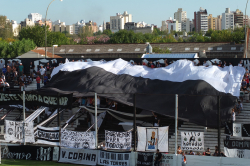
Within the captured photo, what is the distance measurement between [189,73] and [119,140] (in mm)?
9134

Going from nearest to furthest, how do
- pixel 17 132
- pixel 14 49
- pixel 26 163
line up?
pixel 26 163 → pixel 17 132 → pixel 14 49

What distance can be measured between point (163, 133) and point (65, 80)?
1189 centimetres

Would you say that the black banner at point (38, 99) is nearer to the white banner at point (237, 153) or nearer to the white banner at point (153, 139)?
the white banner at point (153, 139)

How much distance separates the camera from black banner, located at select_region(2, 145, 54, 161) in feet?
55.8

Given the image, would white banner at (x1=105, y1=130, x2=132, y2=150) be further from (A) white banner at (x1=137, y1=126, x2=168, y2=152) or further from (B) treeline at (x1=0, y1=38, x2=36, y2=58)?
(B) treeline at (x1=0, y1=38, x2=36, y2=58)

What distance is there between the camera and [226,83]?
21891mm

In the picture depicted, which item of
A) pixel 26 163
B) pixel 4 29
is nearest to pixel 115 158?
pixel 26 163

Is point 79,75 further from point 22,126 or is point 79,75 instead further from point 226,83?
point 226,83

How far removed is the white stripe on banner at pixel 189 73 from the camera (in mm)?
21719

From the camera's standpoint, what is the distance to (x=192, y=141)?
15.1 meters

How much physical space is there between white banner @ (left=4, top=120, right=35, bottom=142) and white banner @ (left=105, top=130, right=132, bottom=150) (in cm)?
416

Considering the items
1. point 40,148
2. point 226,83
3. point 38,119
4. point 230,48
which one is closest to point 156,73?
point 226,83

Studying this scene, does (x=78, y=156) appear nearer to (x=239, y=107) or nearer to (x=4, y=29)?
(x=239, y=107)

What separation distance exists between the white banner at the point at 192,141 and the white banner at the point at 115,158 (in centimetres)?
271
